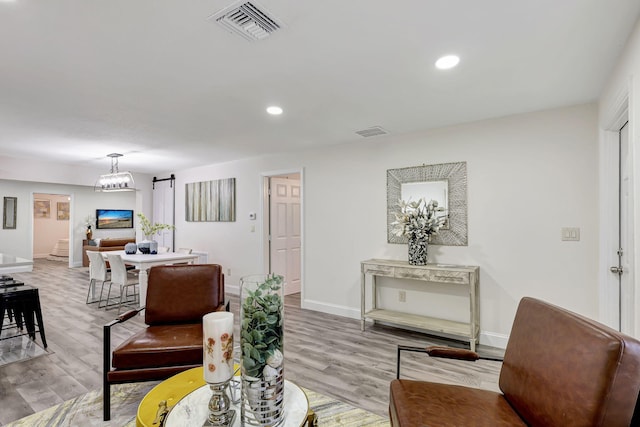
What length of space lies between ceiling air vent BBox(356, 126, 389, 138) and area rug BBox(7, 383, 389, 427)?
274 cm

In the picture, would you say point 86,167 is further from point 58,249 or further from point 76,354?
point 58,249

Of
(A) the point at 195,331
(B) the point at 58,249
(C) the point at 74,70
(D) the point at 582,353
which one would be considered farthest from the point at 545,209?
(B) the point at 58,249

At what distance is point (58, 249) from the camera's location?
35.2 feet

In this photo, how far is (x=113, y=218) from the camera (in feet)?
33.6

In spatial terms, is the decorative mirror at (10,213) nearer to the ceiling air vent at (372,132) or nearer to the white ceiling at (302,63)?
the white ceiling at (302,63)

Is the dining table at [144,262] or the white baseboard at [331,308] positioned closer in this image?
the white baseboard at [331,308]

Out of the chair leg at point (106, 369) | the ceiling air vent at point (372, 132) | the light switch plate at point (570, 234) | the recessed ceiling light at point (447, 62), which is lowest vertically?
the chair leg at point (106, 369)

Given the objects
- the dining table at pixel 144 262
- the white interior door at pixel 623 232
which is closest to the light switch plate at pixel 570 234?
the white interior door at pixel 623 232

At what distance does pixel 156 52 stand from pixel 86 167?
5.50 meters

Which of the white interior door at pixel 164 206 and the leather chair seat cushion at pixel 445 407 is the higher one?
the white interior door at pixel 164 206

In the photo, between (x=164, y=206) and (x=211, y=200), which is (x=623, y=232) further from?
(x=164, y=206)

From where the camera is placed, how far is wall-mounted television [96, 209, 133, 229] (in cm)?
993

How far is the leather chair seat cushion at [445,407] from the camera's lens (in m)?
1.40

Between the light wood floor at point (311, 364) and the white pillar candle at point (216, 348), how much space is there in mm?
1310
